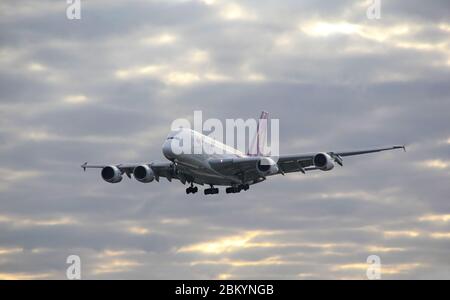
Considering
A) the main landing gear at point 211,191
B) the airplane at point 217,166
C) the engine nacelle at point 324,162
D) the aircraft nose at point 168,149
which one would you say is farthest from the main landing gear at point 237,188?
the aircraft nose at point 168,149

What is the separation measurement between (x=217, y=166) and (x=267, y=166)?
520 cm

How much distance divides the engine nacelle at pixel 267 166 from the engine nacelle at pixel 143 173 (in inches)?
476

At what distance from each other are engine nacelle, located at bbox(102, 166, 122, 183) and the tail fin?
21.0 m

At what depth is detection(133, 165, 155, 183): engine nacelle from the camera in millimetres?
95188

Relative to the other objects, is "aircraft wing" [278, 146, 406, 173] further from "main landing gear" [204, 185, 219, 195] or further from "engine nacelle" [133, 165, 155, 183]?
"engine nacelle" [133, 165, 155, 183]

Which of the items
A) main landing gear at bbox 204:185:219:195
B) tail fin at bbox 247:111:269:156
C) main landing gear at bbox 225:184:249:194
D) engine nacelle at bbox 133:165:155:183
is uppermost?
tail fin at bbox 247:111:269:156

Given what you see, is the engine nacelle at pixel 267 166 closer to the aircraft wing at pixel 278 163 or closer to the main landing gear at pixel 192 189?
the aircraft wing at pixel 278 163

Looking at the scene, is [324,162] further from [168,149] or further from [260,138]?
[260,138]

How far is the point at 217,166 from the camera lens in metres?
91.4

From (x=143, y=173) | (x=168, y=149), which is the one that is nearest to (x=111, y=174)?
(x=143, y=173)

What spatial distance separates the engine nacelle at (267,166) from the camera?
89.9 m

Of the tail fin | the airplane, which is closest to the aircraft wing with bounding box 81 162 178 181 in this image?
the airplane
